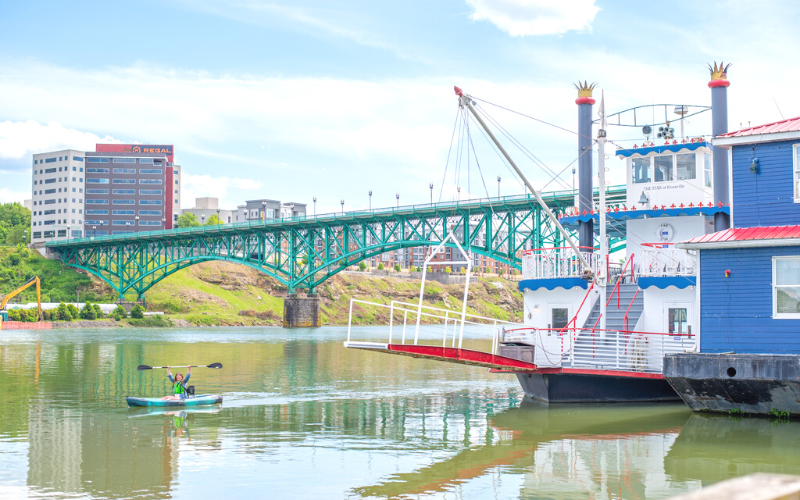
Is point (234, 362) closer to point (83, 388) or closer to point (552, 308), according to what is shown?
point (83, 388)

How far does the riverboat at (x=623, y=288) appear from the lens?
2525 cm

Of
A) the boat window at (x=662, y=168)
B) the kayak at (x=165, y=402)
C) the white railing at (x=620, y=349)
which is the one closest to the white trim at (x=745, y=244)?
the white railing at (x=620, y=349)

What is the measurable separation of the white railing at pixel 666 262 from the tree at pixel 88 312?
3990 inches

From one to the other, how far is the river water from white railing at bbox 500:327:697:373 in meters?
1.43

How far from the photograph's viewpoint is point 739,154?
2281 centimetres

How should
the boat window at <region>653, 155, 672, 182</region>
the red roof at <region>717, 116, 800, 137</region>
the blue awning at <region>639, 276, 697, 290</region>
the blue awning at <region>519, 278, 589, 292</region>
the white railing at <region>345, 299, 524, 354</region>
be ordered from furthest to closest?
1. the boat window at <region>653, 155, 672, 182</region>
2. the blue awning at <region>519, 278, 589, 292</region>
3. the blue awning at <region>639, 276, 697, 290</region>
4. the red roof at <region>717, 116, 800, 137</region>
5. the white railing at <region>345, 299, 524, 354</region>

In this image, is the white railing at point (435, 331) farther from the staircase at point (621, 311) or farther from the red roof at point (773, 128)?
the red roof at point (773, 128)

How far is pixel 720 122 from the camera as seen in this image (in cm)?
3006

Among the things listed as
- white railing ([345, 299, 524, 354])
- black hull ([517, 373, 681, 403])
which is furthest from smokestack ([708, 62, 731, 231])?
white railing ([345, 299, 524, 354])

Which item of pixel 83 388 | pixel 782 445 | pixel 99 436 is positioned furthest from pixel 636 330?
pixel 83 388

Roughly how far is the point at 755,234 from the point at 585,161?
10976mm

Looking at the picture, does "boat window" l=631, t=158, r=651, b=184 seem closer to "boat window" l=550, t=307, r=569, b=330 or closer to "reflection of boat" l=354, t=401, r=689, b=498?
"boat window" l=550, t=307, r=569, b=330

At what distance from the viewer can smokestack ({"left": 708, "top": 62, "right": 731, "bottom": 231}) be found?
2866 centimetres

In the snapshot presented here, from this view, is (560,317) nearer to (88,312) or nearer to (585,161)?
(585,161)
